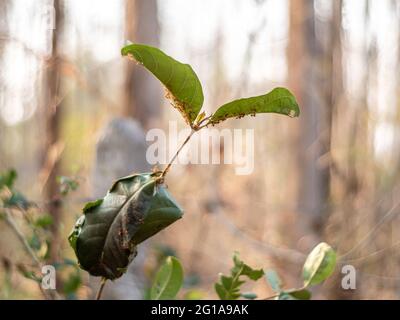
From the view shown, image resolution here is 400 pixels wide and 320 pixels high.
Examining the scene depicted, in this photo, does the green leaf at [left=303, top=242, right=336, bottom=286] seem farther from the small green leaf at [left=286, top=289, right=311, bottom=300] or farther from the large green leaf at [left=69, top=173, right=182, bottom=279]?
the large green leaf at [left=69, top=173, right=182, bottom=279]

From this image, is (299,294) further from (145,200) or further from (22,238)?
(22,238)

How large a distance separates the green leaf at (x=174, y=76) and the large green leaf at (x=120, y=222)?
8 cm

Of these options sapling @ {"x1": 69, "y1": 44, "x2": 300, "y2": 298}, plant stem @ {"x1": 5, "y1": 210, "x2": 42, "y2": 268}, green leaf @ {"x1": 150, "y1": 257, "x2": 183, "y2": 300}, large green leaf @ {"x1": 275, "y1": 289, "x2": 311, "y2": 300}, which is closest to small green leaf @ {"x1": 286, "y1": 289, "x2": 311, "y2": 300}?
large green leaf @ {"x1": 275, "y1": 289, "x2": 311, "y2": 300}

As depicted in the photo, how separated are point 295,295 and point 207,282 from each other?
10.9ft

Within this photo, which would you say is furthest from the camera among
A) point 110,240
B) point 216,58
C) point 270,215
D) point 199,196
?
point 216,58

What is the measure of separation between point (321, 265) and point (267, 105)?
0.98 ft

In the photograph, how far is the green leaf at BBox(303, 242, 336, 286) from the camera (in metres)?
0.79

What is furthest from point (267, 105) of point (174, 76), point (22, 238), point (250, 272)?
point (22, 238)

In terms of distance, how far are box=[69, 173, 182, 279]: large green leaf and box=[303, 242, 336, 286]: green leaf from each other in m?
0.29

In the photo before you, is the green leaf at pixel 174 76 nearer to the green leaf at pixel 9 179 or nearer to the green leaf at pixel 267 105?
the green leaf at pixel 267 105

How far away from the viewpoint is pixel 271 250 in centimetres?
239

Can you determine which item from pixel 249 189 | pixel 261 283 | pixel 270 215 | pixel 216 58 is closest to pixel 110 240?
pixel 261 283
